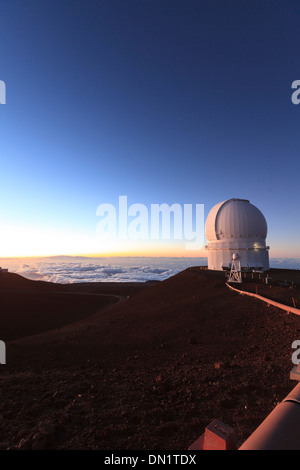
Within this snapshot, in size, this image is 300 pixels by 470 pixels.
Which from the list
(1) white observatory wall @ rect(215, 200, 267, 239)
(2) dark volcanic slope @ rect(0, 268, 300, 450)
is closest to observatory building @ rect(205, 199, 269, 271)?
(1) white observatory wall @ rect(215, 200, 267, 239)

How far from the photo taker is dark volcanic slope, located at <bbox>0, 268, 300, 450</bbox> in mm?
3828

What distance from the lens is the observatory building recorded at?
34.4 metres

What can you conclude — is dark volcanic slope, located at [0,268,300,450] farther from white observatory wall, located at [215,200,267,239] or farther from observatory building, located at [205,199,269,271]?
white observatory wall, located at [215,200,267,239]

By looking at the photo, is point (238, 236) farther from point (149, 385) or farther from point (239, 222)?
point (149, 385)

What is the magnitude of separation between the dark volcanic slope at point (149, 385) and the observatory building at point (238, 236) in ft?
78.4

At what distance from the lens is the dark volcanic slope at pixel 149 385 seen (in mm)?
3828

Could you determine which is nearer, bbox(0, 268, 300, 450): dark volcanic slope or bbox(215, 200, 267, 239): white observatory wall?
bbox(0, 268, 300, 450): dark volcanic slope

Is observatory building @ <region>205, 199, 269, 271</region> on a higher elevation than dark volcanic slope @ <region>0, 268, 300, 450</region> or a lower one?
higher

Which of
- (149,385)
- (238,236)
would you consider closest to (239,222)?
(238,236)

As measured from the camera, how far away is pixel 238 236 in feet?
113

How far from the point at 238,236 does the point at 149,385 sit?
104ft

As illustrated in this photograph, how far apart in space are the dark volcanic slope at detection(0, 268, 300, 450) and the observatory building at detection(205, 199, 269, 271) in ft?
78.4

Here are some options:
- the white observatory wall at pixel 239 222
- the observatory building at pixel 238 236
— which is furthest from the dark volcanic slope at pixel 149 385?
the white observatory wall at pixel 239 222
